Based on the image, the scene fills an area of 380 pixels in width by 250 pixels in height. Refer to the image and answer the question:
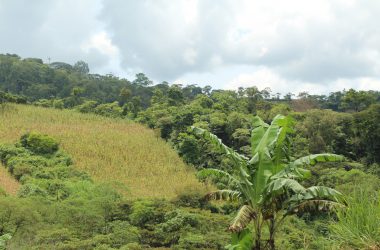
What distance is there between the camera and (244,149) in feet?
87.7

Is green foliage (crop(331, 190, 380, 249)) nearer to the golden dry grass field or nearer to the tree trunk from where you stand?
the tree trunk

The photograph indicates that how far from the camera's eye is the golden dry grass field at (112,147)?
26078mm

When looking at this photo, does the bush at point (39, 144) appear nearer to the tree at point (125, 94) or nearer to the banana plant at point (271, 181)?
the banana plant at point (271, 181)

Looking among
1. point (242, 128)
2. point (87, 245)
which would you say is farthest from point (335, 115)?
point (87, 245)

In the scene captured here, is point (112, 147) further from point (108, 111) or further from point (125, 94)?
point (125, 94)

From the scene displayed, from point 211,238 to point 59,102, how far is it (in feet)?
117

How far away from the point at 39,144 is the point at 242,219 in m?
23.2

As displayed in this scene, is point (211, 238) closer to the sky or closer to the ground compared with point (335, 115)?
closer to the ground

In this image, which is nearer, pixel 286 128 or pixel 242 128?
pixel 286 128

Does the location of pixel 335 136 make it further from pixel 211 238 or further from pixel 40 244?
pixel 40 244

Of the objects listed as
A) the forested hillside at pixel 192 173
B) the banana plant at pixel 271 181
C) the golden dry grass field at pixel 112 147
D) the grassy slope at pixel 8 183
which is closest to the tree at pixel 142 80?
the forested hillside at pixel 192 173

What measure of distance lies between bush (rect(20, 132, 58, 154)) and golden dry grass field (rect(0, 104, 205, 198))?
1.06m

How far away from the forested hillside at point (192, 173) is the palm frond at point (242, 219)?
0.9 inches

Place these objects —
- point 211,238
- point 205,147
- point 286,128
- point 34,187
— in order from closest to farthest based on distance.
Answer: point 286,128 < point 211,238 < point 34,187 < point 205,147
